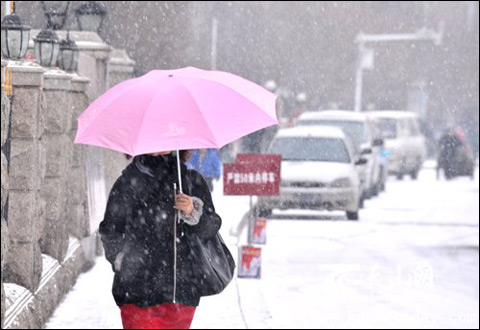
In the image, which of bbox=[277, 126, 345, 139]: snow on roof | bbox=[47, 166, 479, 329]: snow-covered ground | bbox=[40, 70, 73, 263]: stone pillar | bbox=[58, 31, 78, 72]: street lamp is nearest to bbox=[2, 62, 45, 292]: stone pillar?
bbox=[47, 166, 479, 329]: snow-covered ground

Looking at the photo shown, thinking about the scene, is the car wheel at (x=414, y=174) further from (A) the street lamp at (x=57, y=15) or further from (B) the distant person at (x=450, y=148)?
(A) the street lamp at (x=57, y=15)

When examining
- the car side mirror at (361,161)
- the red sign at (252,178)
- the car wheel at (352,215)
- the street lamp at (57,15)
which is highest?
the street lamp at (57,15)

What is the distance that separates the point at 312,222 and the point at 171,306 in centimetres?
1410

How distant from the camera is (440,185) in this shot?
3141cm

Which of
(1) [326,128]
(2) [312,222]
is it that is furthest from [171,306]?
(1) [326,128]

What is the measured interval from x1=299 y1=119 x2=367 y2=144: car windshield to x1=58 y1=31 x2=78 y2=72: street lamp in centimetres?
1368

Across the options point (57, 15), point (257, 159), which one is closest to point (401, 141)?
point (57, 15)

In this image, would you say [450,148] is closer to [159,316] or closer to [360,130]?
[360,130]

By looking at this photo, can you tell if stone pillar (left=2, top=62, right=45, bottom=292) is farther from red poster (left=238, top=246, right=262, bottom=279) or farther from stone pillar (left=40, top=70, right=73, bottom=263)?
red poster (left=238, top=246, right=262, bottom=279)

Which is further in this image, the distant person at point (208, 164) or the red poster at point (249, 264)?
the distant person at point (208, 164)

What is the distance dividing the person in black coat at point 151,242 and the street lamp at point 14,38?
3.79 meters

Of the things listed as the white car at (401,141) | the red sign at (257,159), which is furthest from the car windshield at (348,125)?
the red sign at (257,159)

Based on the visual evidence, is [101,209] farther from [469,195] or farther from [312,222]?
[469,195]

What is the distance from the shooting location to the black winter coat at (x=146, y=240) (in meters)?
5.09
